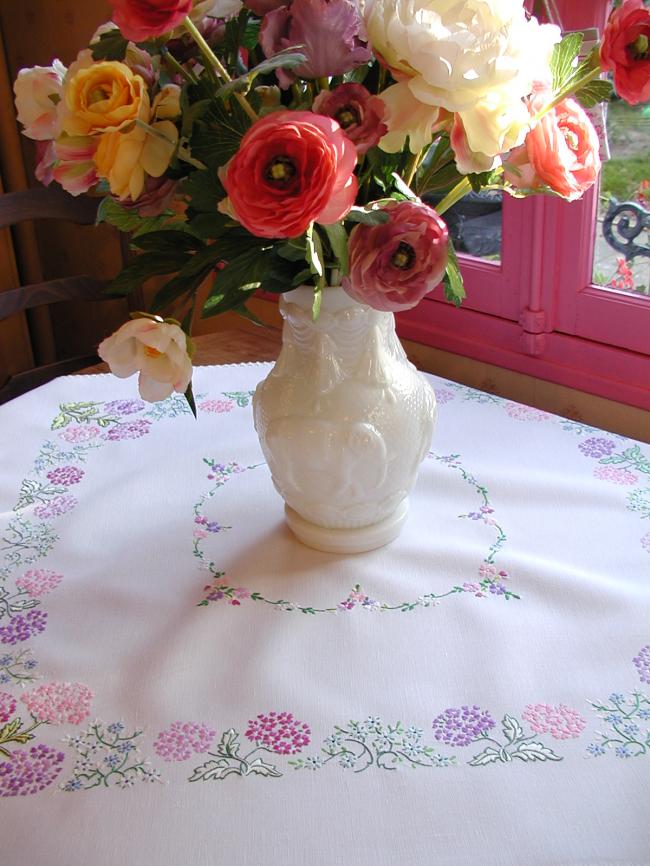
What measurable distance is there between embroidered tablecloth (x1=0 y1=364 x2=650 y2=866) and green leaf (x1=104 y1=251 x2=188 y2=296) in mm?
319

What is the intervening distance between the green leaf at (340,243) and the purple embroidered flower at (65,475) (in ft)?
1.81

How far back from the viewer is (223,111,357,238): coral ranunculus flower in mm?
676

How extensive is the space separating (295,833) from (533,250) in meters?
→ 1.02

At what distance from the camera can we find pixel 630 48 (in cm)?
75

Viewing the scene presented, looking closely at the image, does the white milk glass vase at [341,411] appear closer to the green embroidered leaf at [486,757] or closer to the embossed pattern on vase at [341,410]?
the embossed pattern on vase at [341,410]

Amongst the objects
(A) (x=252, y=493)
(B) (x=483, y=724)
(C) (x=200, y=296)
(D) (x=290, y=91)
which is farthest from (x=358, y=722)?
(C) (x=200, y=296)

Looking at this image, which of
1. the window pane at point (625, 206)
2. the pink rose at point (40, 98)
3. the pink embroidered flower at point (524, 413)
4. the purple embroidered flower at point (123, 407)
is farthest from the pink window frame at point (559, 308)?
the pink rose at point (40, 98)

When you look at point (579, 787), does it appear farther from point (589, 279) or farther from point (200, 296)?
point (200, 296)

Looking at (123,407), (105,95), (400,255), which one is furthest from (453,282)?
(123,407)

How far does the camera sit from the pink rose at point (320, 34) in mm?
738

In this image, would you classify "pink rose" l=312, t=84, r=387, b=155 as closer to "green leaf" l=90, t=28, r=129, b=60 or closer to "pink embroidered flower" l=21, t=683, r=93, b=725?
"green leaf" l=90, t=28, r=129, b=60

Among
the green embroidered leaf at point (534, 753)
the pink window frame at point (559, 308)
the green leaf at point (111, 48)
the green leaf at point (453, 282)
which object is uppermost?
the green leaf at point (111, 48)

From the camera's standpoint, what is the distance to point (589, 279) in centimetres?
143

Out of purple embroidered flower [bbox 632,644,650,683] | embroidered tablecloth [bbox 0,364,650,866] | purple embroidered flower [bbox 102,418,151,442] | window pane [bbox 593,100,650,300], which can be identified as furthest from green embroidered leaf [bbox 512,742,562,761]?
window pane [bbox 593,100,650,300]
